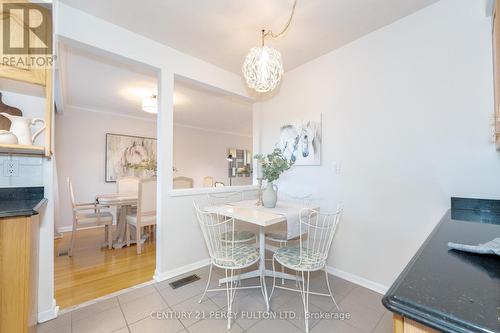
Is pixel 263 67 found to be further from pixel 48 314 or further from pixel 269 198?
pixel 48 314

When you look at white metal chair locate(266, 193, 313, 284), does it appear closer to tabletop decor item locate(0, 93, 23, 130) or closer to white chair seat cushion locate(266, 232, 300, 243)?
white chair seat cushion locate(266, 232, 300, 243)

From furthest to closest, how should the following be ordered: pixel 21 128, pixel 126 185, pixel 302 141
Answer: pixel 126 185 → pixel 302 141 → pixel 21 128

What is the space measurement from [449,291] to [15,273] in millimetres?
1767

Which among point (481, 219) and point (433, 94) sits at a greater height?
point (433, 94)

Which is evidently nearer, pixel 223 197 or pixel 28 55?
pixel 28 55

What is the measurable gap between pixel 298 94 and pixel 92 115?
399 cm

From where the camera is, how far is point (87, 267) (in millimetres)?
2461

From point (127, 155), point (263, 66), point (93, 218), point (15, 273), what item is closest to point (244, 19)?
point (263, 66)

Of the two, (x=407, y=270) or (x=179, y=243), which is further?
(x=179, y=243)

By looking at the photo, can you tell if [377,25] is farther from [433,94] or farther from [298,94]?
[298,94]

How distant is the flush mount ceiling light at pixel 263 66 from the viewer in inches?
69.6

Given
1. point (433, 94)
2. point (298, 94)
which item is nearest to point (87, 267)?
point (298, 94)

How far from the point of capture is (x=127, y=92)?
3.44 metres

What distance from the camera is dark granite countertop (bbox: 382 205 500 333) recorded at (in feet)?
1.34
